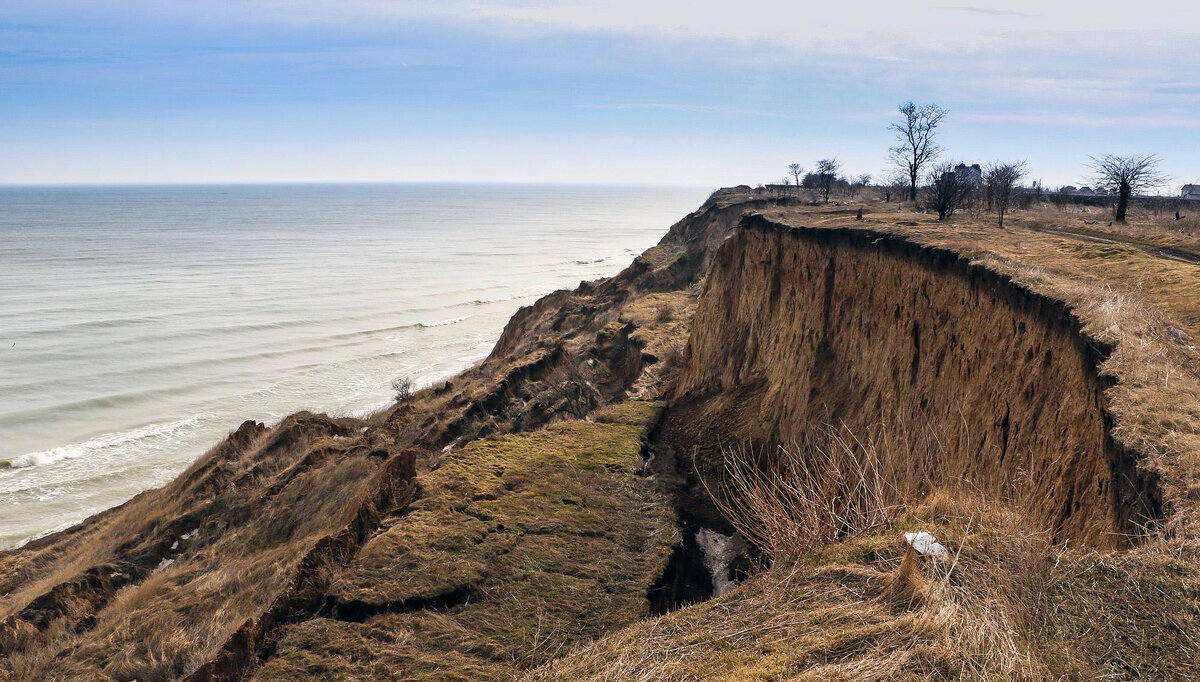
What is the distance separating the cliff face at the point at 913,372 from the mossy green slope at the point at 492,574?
5.03 metres

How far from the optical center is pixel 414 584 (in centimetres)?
1077

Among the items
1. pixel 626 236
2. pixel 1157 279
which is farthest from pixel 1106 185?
pixel 626 236

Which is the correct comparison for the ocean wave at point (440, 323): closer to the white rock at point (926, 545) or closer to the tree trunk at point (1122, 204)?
the tree trunk at point (1122, 204)

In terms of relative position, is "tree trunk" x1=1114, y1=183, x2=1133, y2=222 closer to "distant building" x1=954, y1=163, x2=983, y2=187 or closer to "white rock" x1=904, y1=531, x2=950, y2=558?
"distant building" x1=954, y1=163, x2=983, y2=187

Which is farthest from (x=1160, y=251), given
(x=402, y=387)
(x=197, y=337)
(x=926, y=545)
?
(x=197, y=337)

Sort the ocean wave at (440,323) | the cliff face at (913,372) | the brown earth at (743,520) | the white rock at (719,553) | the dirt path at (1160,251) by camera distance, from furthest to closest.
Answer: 1. the ocean wave at (440,323)
2. the dirt path at (1160,251)
3. the white rock at (719,553)
4. the cliff face at (913,372)
5. the brown earth at (743,520)

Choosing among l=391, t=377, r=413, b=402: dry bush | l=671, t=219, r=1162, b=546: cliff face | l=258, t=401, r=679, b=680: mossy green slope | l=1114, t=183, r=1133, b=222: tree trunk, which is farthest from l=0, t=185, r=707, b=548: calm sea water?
l=1114, t=183, r=1133, b=222: tree trunk

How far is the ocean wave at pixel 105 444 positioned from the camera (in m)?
30.4

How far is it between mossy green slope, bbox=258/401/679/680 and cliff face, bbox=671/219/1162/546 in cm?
503

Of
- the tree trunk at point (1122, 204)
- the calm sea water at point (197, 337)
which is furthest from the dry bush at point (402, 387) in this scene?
the tree trunk at point (1122, 204)

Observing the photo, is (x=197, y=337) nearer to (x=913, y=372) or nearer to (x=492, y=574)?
(x=492, y=574)

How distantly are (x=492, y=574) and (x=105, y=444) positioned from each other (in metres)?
30.4

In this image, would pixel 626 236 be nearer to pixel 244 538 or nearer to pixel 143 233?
pixel 143 233

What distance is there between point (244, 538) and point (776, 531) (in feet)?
46.4
